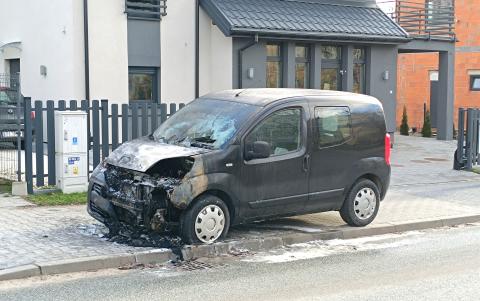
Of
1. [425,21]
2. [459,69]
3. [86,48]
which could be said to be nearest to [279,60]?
[86,48]

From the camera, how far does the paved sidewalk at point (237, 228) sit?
7250 mm

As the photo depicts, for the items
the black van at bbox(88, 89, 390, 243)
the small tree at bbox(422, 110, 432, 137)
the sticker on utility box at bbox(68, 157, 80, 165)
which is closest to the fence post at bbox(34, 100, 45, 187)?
the sticker on utility box at bbox(68, 157, 80, 165)

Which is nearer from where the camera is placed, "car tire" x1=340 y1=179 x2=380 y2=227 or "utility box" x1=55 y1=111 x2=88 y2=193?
"car tire" x1=340 y1=179 x2=380 y2=227

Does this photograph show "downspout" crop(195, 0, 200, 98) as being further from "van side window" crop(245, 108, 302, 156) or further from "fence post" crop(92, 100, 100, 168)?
"van side window" crop(245, 108, 302, 156)

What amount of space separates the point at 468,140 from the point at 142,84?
8486mm

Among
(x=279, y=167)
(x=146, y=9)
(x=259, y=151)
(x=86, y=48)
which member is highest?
(x=146, y=9)

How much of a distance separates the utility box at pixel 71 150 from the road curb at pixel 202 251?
3.88 m

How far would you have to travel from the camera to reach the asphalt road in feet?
19.9

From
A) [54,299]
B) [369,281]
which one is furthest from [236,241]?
[54,299]

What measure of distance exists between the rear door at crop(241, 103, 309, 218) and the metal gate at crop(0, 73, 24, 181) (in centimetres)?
448

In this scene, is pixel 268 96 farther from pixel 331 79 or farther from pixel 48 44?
pixel 331 79

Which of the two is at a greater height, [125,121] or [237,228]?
[125,121]

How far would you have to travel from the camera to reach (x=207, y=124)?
27.1 feet

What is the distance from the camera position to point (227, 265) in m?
7.23
